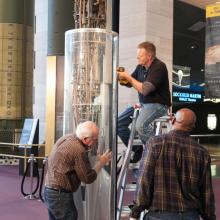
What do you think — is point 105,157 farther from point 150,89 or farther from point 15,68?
point 15,68

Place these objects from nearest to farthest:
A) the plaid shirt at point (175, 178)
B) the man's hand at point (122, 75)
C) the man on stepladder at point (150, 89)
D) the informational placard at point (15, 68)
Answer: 1. the plaid shirt at point (175, 178)
2. the man's hand at point (122, 75)
3. the man on stepladder at point (150, 89)
4. the informational placard at point (15, 68)

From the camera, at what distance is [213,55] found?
11.9 meters

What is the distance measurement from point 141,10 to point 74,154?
855cm

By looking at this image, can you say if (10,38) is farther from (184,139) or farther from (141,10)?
(184,139)

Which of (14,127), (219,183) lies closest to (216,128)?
(14,127)

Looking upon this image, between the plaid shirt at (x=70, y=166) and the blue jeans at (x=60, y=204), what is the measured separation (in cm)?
7

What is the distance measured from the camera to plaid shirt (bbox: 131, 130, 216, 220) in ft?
11.9

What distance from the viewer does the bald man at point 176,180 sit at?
3621mm

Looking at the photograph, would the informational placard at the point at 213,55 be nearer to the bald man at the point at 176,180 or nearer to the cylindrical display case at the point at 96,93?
the cylindrical display case at the point at 96,93

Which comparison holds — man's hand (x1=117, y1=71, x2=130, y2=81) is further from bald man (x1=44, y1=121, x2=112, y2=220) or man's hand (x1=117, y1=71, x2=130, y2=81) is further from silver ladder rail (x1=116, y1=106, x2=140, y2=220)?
bald man (x1=44, y1=121, x2=112, y2=220)

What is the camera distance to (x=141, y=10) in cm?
1232

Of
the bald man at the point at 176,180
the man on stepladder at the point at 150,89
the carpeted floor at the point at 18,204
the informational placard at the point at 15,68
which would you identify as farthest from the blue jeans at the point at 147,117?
the informational placard at the point at 15,68

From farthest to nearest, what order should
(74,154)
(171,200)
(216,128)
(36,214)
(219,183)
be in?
(216,128) < (219,183) < (36,214) < (74,154) < (171,200)

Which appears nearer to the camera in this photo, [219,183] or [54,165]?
[54,165]
